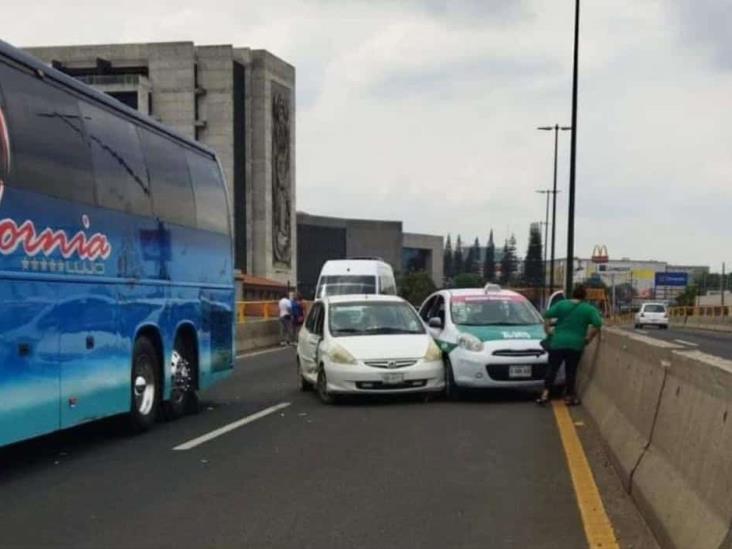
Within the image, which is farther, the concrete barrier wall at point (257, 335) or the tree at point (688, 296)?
the tree at point (688, 296)

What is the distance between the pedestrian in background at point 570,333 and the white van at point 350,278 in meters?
21.2

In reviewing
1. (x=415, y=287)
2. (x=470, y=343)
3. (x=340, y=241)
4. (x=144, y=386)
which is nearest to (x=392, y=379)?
(x=470, y=343)

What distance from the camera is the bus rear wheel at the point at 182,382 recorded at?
11.7 meters

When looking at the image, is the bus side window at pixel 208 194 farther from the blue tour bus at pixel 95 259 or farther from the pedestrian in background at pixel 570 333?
the pedestrian in background at pixel 570 333

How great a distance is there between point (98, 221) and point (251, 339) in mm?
19110

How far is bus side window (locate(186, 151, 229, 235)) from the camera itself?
40.2 ft

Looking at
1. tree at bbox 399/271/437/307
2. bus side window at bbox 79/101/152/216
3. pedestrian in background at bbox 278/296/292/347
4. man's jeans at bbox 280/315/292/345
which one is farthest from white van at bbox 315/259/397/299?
tree at bbox 399/271/437/307

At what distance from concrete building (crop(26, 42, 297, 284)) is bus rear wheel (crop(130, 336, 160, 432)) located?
74.9m

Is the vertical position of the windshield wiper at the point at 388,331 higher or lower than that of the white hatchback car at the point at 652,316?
higher

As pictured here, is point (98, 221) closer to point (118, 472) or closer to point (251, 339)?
point (118, 472)

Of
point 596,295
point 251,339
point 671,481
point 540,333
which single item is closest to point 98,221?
point 671,481

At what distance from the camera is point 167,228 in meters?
11.0

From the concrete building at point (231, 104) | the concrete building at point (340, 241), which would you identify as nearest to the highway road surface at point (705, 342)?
the concrete building at point (231, 104)

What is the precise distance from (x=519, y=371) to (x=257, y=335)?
16.1m
